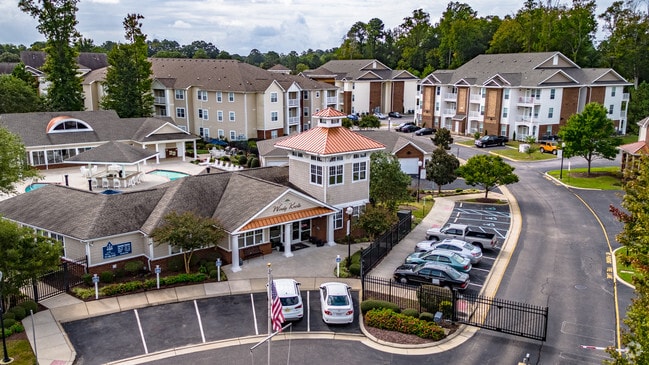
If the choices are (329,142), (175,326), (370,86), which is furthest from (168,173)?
(370,86)

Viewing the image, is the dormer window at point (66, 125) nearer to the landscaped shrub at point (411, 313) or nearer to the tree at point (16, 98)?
the tree at point (16, 98)

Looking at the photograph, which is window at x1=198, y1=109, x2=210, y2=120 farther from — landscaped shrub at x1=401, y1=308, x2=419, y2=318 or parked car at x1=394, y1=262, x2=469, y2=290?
landscaped shrub at x1=401, y1=308, x2=419, y2=318

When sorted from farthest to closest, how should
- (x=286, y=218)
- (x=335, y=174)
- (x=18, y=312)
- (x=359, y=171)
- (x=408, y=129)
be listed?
(x=408, y=129)
(x=359, y=171)
(x=335, y=174)
(x=286, y=218)
(x=18, y=312)

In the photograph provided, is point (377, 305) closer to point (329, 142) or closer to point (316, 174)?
point (316, 174)

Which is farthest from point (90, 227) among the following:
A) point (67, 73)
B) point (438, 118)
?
point (438, 118)

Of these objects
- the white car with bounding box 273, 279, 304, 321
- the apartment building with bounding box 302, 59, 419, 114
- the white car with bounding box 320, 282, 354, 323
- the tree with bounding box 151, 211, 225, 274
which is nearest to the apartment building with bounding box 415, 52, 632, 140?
the apartment building with bounding box 302, 59, 419, 114

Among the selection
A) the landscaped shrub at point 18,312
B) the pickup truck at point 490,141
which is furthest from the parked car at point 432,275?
the pickup truck at point 490,141
